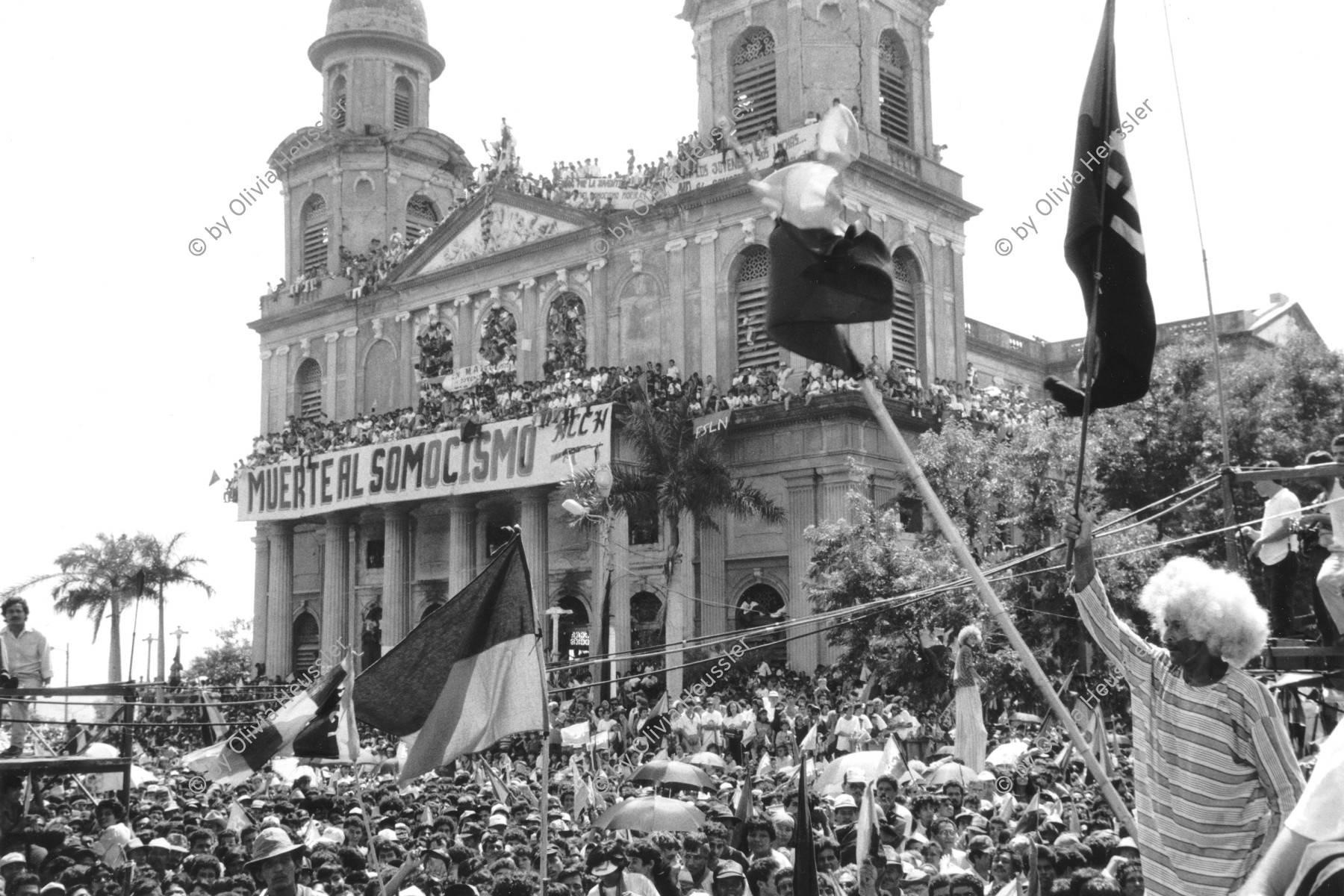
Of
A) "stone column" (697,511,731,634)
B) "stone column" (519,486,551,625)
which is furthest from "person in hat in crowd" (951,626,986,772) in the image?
"stone column" (519,486,551,625)

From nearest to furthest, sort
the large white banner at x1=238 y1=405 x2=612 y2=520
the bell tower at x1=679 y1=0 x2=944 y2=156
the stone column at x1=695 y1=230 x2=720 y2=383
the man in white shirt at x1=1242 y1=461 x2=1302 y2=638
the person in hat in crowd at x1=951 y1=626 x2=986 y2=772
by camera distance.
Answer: the man in white shirt at x1=1242 y1=461 x2=1302 y2=638
the person in hat in crowd at x1=951 y1=626 x2=986 y2=772
the large white banner at x1=238 y1=405 x2=612 y2=520
the bell tower at x1=679 y1=0 x2=944 y2=156
the stone column at x1=695 y1=230 x2=720 y2=383

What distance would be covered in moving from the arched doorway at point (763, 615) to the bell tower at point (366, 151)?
19610 millimetres

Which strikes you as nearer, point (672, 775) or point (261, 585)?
point (672, 775)

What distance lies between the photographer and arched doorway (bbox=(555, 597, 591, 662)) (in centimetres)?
3723

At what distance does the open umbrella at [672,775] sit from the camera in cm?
1454

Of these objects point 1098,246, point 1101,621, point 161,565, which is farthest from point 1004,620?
point 161,565

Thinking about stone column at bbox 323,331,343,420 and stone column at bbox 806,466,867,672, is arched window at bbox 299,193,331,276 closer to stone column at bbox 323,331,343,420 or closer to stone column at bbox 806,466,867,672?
stone column at bbox 323,331,343,420

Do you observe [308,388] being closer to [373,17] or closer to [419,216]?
[419,216]

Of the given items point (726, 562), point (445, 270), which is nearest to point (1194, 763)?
point (726, 562)

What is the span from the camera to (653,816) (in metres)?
11.7

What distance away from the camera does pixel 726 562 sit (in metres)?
34.3

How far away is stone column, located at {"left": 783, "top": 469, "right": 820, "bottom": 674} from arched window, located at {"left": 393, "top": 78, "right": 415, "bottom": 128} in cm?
2267

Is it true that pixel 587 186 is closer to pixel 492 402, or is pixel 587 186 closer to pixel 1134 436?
pixel 492 402

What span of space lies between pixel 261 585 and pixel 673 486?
20.9m
